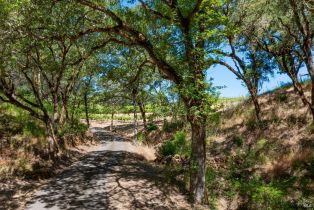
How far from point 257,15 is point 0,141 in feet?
56.4

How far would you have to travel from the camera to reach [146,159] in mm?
26672


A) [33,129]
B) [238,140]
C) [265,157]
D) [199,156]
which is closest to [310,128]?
[265,157]

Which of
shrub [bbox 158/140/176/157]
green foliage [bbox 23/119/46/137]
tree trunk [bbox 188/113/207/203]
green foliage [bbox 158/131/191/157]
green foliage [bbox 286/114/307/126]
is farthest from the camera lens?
shrub [bbox 158/140/176/157]

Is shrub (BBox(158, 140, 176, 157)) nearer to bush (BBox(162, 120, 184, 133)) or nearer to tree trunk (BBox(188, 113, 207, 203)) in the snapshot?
tree trunk (BBox(188, 113, 207, 203))

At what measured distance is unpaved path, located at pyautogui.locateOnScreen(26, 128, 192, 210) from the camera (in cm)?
1327

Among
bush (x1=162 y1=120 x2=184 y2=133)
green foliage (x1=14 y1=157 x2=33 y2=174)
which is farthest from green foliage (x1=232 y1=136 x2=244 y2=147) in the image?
bush (x1=162 y1=120 x2=184 y2=133)

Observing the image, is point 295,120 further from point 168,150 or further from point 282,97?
point 168,150

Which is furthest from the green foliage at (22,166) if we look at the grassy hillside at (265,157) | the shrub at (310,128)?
the shrub at (310,128)

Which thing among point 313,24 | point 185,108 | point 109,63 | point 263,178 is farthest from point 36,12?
point 109,63

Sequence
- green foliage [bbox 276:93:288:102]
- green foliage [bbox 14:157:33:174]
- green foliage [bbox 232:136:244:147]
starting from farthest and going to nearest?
green foliage [bbox 276:93:288:102]
green foliage [bbox 232:136:244:147]
green foliage [bbox 14:157:33:174]

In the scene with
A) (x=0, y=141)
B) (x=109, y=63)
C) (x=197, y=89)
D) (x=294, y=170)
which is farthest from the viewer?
(x=109, y=63)

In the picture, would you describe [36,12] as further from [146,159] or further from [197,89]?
[146,159]

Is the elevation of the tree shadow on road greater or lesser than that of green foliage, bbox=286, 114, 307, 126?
lesser

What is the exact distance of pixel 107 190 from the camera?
15.0 m
